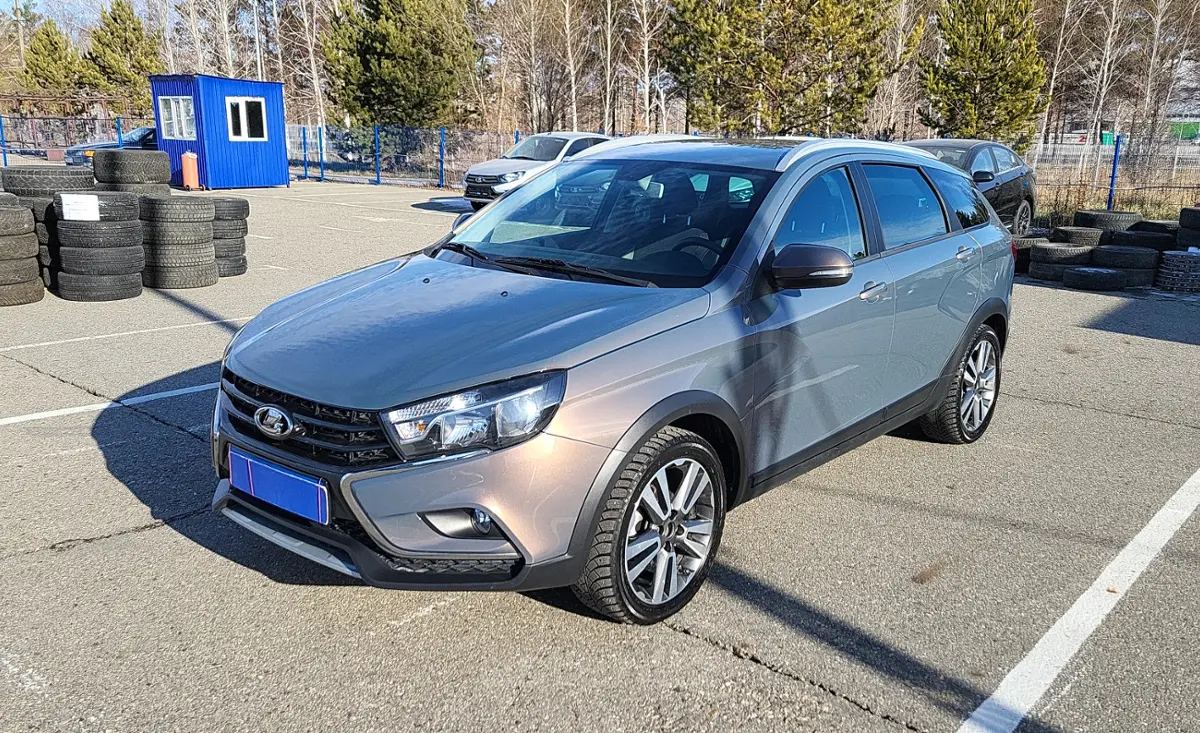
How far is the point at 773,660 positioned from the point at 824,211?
202 cm

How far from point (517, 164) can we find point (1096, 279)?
12.2m

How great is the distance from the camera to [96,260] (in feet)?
30.1

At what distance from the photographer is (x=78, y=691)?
287 cm

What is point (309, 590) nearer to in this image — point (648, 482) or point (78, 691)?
point (78, 691)

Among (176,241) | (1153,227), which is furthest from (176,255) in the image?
(1153,227)

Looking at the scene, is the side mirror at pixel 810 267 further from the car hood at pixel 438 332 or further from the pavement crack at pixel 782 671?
the pavement crack at pixel 782 671

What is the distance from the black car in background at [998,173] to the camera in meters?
12.8

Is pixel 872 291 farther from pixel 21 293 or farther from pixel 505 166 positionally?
pixel 505 166

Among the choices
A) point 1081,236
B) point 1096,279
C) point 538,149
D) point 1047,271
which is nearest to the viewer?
point 1096,279

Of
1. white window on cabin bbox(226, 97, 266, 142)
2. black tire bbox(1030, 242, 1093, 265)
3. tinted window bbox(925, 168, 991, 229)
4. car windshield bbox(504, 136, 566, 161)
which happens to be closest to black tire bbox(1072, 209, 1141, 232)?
black tire bbox(1030, 242, 1093, 265)

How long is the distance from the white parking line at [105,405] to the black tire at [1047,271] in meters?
10.3

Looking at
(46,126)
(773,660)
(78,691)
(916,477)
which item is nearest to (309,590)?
(78,691)

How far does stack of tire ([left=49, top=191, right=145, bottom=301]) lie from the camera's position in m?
9.05

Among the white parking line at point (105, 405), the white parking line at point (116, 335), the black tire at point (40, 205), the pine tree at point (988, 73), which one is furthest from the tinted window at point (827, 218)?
the pine tree at point (988, 73)
